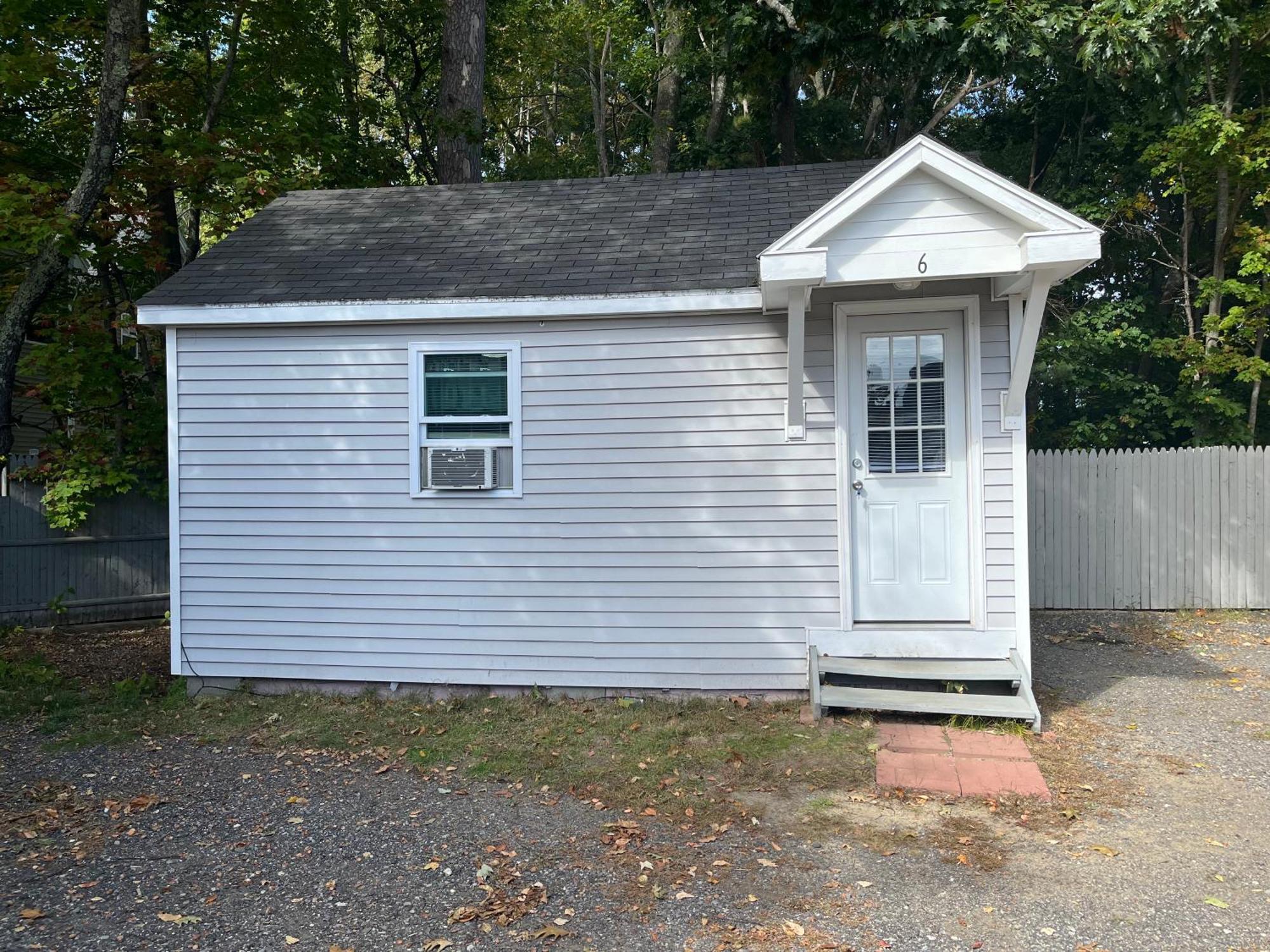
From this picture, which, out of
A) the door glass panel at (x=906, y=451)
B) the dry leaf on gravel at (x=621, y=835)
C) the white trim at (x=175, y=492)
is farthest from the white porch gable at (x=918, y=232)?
the white trim at (x=175, y=492)

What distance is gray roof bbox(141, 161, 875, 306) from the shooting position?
21.4 ft

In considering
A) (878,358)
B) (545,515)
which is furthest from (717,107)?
(545,515)

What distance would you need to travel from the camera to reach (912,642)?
6012 millimetres

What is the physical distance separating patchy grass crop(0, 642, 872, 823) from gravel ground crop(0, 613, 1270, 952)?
238mm

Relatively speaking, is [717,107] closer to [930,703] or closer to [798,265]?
[798,265]

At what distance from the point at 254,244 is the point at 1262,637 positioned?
32.5 feet

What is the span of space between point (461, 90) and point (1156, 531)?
11349 millimetres

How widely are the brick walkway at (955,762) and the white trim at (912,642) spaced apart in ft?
1.85

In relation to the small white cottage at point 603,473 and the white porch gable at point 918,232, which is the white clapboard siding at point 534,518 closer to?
the small white cottage at point 603,473

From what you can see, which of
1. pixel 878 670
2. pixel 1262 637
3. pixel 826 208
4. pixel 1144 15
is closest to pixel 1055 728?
pixel 878 670

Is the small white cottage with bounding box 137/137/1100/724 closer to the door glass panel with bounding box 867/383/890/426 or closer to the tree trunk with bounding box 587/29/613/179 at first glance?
the door glass panel with bounding box 867/383/890/426

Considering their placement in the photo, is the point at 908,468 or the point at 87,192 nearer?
the point at 908,468

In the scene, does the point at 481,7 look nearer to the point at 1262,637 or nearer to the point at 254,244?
the point at 254,244

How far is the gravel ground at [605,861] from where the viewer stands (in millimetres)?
3420
